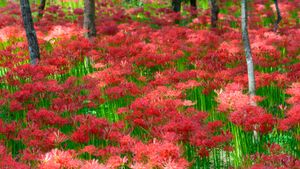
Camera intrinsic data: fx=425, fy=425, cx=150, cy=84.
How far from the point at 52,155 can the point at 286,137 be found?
3.89 m

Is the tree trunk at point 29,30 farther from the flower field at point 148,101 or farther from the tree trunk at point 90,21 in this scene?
the tree trunk at point 90,21

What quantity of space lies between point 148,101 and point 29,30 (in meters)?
4.86

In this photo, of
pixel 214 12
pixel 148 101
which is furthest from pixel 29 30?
pixel 214 12

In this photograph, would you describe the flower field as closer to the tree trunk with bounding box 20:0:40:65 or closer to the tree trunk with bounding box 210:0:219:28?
the tree trunk with bounding box 210:0:219:28

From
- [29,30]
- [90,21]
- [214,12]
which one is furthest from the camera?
[214,12]

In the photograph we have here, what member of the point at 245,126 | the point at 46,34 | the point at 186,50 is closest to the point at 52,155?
the point at 245,126

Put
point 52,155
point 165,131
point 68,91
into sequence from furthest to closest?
point 68,91
point 165,131
point 52,155

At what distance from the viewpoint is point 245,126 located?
616cm

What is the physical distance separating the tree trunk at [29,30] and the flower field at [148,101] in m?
0.50

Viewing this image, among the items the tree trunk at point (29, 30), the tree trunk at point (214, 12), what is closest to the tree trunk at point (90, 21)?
the tree trunk at point (29, 30)

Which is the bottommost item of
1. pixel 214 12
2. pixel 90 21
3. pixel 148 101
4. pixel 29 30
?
pixel 148 101

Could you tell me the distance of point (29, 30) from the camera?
10.9 metres

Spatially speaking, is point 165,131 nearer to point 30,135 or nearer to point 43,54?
point 30,135

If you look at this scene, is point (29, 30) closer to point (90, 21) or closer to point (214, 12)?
point (90, 21)
